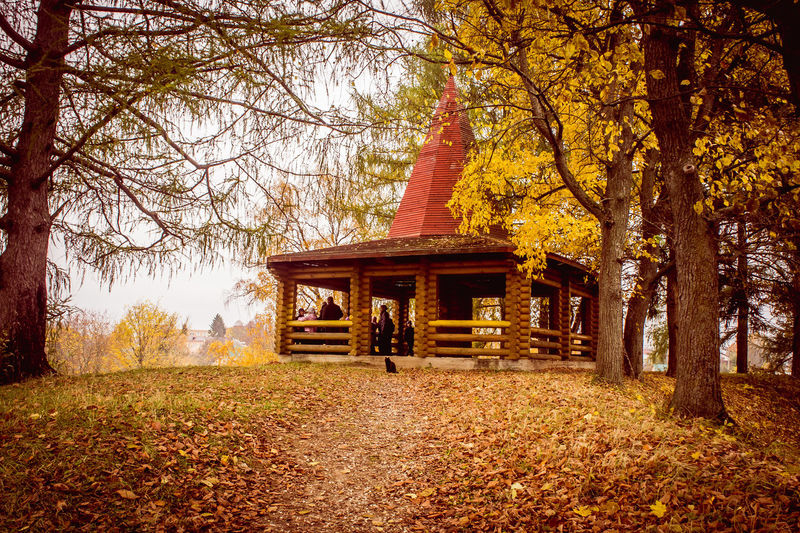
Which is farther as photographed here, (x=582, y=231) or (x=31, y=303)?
(x=582, y=231)

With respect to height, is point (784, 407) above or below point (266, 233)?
below

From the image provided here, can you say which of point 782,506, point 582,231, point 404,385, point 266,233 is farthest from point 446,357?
point 782,506

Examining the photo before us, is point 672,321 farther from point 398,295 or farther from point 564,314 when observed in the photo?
point 398,295

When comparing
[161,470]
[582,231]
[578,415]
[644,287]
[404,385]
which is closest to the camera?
[161,470]

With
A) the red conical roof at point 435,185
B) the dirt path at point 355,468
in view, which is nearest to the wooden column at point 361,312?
the red conical roof at point 435,185

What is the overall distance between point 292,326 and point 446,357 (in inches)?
218

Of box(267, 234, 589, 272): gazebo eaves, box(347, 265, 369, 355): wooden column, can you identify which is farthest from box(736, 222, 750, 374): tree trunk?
box(347, 265, 369, 355): wooden column

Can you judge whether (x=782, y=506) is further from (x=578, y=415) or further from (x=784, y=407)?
(x=784, y=407)

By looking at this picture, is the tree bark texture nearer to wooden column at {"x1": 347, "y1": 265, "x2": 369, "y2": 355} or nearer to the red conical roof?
the red conical roof

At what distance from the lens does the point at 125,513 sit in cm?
449

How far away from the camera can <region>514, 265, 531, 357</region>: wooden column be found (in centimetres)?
1413

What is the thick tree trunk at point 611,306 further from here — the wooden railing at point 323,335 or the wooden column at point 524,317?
the wooden railing at point 323,335

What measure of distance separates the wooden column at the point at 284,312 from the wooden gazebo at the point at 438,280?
0.03m

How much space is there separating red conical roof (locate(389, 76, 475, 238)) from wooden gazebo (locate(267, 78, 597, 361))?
0.04 m
